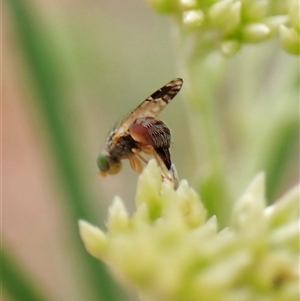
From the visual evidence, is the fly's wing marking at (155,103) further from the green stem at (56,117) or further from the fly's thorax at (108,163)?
the green stem at (56,117)

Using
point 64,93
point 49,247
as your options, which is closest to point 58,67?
point 64,93

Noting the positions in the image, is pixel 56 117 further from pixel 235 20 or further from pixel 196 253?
pixel 196 253

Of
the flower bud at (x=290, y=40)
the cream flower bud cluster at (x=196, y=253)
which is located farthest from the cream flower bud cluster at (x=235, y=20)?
the cream flower bud cluster at (x=196, y=253)

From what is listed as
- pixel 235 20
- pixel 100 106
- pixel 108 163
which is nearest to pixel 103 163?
pixel 108 163

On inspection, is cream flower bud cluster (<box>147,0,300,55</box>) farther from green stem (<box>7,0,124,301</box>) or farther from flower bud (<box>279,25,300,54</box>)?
green stem (<box>7,0,124,301</box>)

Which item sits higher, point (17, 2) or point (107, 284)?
point (17, 2)

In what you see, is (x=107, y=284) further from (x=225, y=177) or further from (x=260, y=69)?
(x=260, y=69)

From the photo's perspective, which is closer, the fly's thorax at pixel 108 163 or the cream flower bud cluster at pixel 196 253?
the cream flower bud cluster at pixel 196 253
